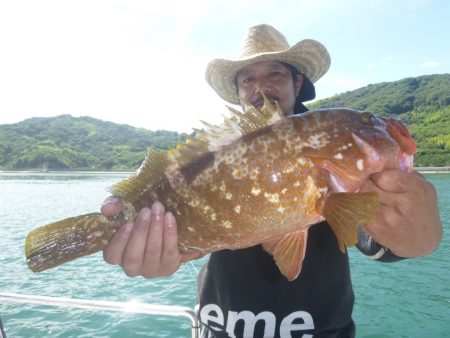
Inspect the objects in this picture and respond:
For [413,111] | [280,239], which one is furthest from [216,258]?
[413,111]

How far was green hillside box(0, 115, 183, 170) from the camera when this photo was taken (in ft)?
372

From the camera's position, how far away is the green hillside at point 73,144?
11338cm

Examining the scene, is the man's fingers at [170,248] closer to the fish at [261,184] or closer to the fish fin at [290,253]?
the fish at [261,184]

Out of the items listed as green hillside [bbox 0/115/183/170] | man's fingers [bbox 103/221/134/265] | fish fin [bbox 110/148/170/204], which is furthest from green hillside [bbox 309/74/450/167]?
green hillside [bbox 0/115/183/170]

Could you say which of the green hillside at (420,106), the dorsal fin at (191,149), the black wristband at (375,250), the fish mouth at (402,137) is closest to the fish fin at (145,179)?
the dorsal fin at (191,149)

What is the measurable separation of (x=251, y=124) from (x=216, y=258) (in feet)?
4.53

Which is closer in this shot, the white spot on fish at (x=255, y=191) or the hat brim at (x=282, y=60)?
the white spot on fish at (x=255, y=191)

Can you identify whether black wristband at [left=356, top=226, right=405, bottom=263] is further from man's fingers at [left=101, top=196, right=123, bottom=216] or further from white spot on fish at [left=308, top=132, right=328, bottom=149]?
man's fingers at [left=101, top=196, right=123, bottom=216]

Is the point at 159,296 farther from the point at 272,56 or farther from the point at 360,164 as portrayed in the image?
the point at 360,164

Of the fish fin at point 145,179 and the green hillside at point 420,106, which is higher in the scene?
the green hillside at point 420,106

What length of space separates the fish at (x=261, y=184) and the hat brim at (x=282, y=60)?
4.95ft

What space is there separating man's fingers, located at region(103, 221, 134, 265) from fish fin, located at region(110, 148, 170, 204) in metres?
0.21

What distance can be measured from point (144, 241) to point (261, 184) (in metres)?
0.98

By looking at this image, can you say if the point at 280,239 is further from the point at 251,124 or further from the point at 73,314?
the point at 73,314
